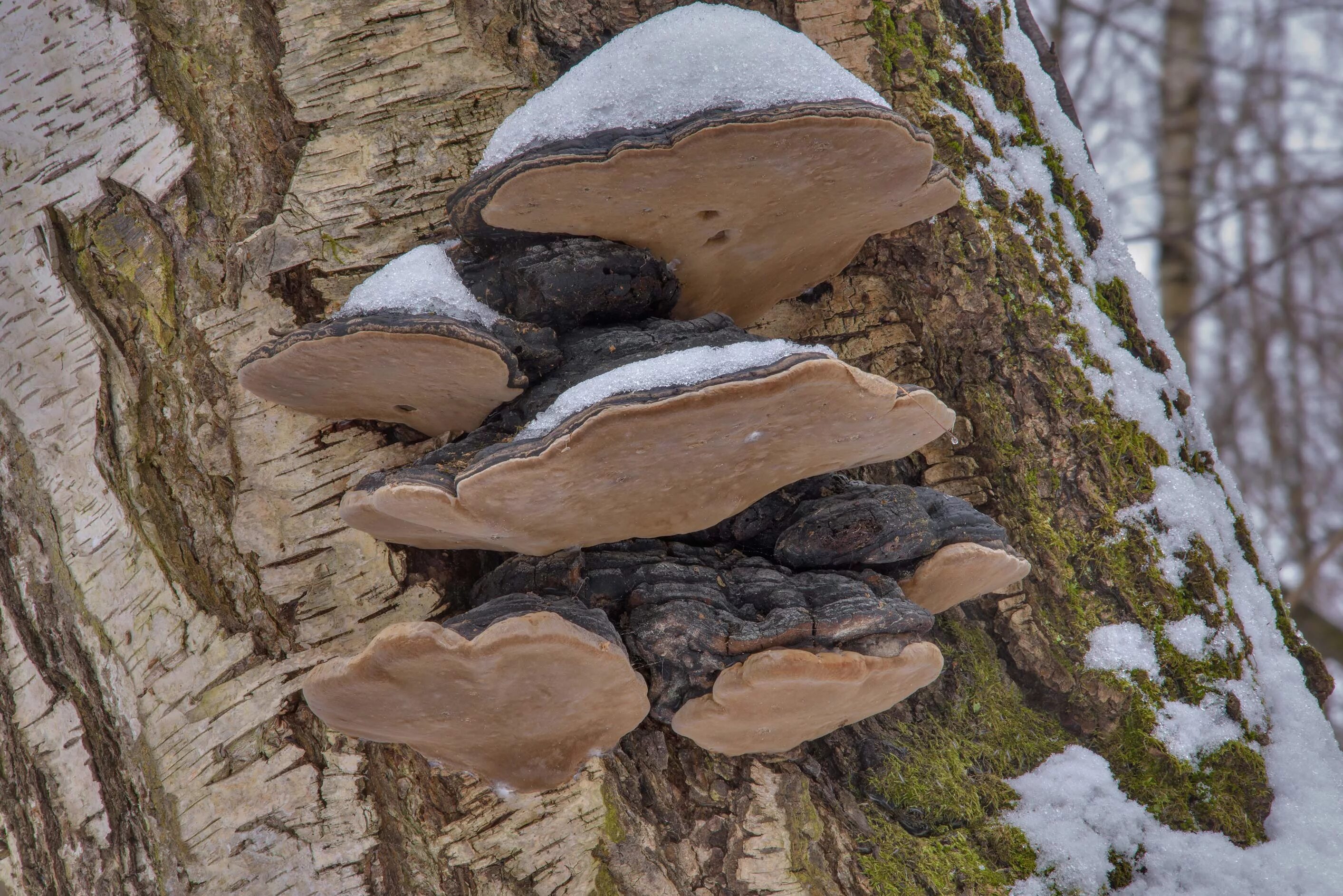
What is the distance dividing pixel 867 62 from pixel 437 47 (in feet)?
4.02


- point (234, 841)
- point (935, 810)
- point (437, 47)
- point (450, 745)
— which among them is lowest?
point (935, 810)

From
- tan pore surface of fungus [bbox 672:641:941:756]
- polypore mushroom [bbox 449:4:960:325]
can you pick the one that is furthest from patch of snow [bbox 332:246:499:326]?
tan pore surface of fungus [bbox 672:641:941:756]

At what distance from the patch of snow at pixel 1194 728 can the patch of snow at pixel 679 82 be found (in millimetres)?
1782

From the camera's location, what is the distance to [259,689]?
210 cm

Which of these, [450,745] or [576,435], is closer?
[576,435]

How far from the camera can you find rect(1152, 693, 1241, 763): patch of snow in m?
2.45

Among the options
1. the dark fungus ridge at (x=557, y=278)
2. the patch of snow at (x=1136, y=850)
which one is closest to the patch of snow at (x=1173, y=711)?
the patch of snow at (x=1136, y=850)

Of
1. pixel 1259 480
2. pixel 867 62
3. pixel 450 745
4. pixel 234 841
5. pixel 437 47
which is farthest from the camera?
pixel 1259 480

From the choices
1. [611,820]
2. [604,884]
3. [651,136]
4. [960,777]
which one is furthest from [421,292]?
[960,777]

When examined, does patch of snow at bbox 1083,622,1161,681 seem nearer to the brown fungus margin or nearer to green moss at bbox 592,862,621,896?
green moss at bbox 592,862,621,896

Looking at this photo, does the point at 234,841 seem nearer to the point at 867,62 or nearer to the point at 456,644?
the point at 456,644

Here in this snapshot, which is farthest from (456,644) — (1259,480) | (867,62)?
(1259,480)

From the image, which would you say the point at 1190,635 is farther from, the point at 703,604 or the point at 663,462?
the point at 663,462

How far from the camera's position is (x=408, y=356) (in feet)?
5.97
